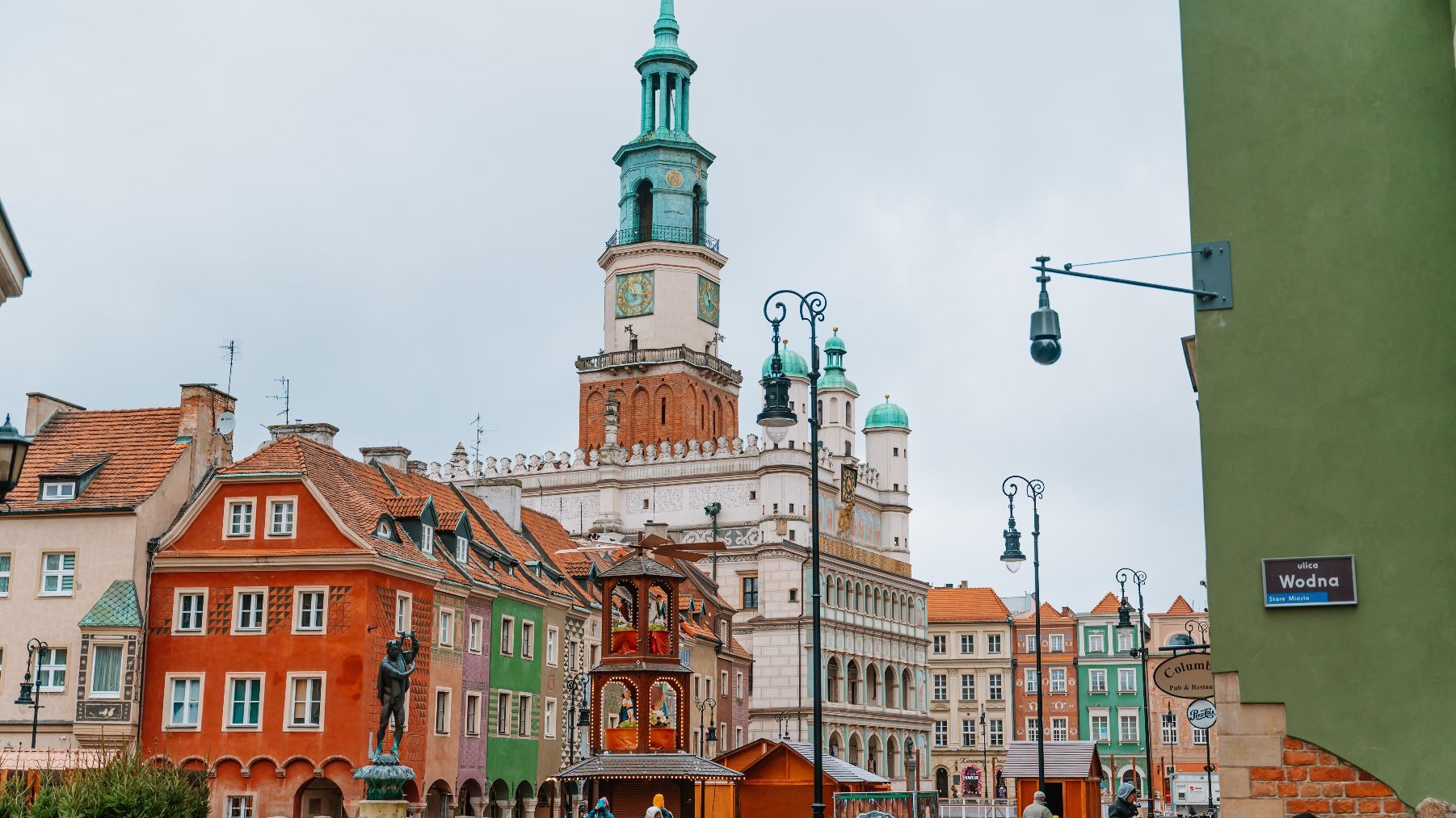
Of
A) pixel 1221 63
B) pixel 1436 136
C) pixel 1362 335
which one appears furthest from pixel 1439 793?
pixel 1221 63

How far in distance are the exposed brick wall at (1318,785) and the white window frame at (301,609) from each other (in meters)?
29.9

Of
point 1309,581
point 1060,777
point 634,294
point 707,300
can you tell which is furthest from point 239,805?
point 707,300

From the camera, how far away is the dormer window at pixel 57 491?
44.1 meters

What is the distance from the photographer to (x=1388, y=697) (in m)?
16.0

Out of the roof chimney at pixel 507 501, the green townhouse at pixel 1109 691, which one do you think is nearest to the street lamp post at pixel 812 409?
the roof chimney at pixel 507 501

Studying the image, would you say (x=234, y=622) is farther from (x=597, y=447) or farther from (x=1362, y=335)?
(x=597, y=447)

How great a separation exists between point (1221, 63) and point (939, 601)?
325 ft

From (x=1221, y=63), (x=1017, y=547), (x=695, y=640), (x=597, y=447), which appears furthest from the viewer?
(x=597, y=447)

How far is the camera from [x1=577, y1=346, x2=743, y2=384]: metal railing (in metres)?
96.9

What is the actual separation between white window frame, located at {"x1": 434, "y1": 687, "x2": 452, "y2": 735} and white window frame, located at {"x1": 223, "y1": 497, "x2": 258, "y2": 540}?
6.24 m

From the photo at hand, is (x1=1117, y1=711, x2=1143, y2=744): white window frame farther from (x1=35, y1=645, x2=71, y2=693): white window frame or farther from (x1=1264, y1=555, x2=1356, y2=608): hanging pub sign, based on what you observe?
(x1=1264, y1=555, x2=1356, y2=608): hanging pub sign

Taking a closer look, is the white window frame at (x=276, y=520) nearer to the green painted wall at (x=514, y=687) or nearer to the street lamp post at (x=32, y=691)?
the street lamp post at (x=32, y=691)

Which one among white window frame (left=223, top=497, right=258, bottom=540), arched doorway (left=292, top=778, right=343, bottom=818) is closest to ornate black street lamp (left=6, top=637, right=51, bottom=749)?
white window frame (left=223, top=497, right=258, bottom=540)

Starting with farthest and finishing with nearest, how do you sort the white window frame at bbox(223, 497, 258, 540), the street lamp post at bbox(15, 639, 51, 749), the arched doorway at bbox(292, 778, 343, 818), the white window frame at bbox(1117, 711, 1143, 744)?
the white window frame at bbox(1117, 711, 1143, 744)
the white window frame at bbox(223, 497, 258, 540)
the arched doorway at bbox(292, 778, 343, 818)
the street lamp post at bbox(15, 639, 51, 749)
